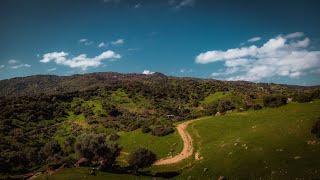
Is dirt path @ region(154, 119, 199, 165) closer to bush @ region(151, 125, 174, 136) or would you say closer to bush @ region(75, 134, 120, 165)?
bush @ region(151, 125, 174, 136)

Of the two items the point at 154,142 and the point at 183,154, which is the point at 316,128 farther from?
the point at 154,142

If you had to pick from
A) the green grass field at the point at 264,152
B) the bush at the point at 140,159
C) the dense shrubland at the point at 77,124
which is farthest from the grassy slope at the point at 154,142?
the bush at the point at 140,159

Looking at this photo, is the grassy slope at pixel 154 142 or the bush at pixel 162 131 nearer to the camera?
the grassy slope at pixel 154 142

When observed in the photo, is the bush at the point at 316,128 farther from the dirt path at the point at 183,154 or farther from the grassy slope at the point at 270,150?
the dirt path at the point at 183,154

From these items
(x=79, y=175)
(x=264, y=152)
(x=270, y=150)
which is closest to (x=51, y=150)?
(x=79, y=175)

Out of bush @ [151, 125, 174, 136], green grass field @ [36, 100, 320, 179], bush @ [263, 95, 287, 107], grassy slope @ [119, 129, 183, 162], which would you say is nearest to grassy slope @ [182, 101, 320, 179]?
green grass field @ [36, 100, 320, 179]

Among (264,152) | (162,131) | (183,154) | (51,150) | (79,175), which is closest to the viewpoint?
(264,152)

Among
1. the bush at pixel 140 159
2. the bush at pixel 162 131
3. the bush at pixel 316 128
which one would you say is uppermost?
the bush at pixel 316 128
